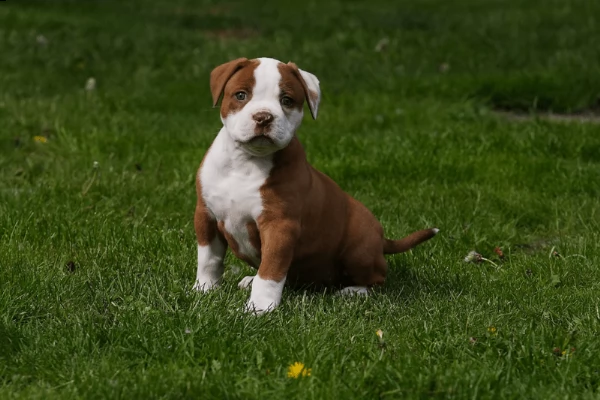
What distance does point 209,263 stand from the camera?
4.44 metres

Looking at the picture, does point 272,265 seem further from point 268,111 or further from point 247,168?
point 268,111

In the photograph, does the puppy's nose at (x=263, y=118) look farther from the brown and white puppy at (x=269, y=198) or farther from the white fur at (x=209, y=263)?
the white fur at (x=209, y=263)

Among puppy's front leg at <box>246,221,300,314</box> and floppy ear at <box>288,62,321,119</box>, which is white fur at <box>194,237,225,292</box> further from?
floppy ear at <box>288,62,321,119</box>

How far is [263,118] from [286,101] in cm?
18

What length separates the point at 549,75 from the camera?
9086 millimetres

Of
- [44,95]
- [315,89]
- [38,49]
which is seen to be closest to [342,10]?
[38,49]

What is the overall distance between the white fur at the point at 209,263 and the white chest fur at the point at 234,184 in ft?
0.60

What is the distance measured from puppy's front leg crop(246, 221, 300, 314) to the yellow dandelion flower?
2.13ft

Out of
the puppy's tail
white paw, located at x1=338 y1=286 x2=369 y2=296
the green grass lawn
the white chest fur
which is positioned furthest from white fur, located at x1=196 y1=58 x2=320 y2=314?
the puppy's tail

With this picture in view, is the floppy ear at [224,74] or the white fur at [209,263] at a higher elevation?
the floppy ear at [224,74]

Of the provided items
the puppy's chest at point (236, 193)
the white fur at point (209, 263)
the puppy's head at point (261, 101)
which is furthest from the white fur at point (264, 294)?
the puppy's head at point (261, 101)

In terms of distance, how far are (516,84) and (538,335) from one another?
17.7 ft

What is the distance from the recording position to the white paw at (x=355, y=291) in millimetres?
4552

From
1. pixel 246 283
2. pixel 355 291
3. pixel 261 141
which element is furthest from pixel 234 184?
pixel 355 291
